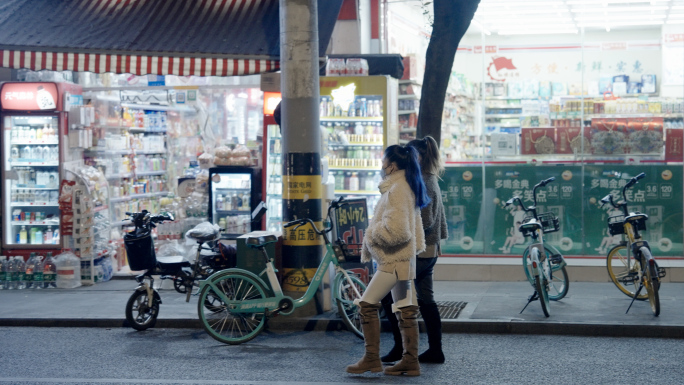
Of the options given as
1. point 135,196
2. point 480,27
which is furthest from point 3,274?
point 480,27

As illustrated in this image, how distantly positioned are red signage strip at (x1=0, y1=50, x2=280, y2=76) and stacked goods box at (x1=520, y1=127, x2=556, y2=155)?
13.0 feet

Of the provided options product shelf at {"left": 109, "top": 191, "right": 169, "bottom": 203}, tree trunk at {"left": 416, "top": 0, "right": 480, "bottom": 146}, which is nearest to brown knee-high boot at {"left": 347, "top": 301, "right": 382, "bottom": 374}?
tree trunk at {"left": 416, "top": 0, "right": 480, "bottom": 146}

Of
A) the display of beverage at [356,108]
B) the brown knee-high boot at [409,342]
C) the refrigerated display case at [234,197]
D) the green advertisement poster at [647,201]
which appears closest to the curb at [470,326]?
the brown knee-high boot at [409,342]

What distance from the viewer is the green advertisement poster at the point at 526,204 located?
37.4 ft

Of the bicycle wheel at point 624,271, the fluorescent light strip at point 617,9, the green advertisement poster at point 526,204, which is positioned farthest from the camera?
the fluorescent light strip at point 617,9

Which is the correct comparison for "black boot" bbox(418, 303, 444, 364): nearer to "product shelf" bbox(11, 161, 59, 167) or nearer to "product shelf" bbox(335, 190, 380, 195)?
"product shelf" bbox(335, 190, 380, 195)

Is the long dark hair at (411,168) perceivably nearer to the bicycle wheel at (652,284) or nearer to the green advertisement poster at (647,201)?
the bicycle wheel at (652,284)

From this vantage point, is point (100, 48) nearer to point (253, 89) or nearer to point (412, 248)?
point (253, 89)

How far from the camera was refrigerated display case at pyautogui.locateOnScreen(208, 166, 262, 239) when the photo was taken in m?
11.3

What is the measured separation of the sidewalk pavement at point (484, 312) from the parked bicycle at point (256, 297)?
576mm

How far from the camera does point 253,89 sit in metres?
13.0

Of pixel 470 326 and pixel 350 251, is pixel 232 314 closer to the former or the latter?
pixel 350 251

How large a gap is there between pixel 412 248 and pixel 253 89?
7350 mm

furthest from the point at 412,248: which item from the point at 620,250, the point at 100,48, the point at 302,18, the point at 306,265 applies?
the point at 100,48
